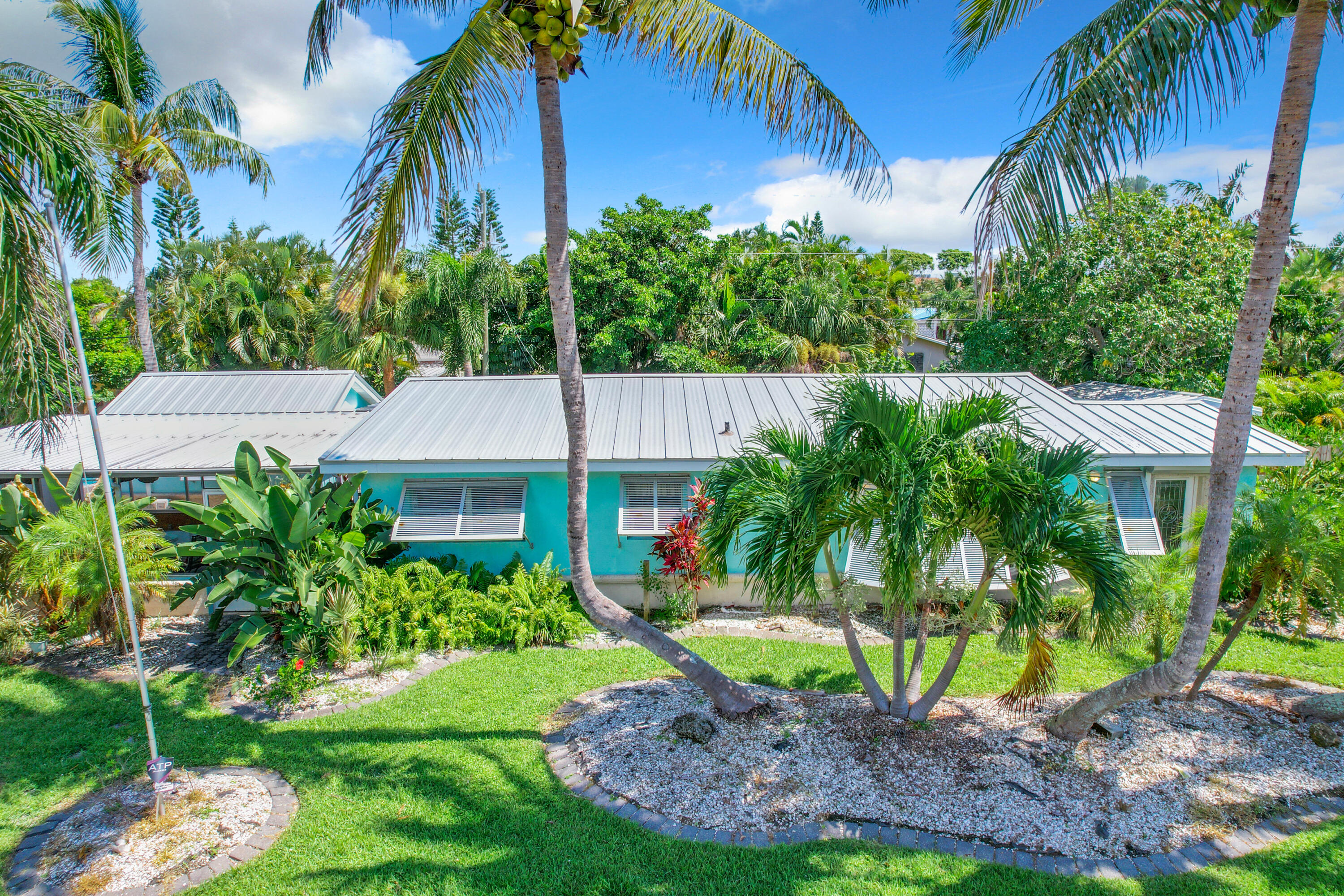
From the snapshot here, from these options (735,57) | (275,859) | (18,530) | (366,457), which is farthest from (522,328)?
(275,859)

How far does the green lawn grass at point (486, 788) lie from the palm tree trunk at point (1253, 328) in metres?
1.82

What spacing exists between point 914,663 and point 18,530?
1171 cm

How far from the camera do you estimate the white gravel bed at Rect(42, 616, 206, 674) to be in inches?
348

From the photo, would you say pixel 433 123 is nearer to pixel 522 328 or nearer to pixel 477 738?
pixel 477 738

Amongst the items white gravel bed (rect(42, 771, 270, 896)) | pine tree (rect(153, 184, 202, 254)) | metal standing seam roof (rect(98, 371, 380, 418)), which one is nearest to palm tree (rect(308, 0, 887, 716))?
white gravel bed (rect(42, 771, 270, 896))

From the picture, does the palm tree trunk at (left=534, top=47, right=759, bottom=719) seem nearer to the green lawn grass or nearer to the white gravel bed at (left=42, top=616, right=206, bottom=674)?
the green lawn grass

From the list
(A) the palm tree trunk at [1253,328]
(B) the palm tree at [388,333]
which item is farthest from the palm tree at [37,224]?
(B) the palm tree at [388,333]

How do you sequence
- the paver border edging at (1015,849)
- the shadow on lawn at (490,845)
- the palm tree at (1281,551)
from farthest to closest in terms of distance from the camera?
the palm tree at (1281,551)
the paver border edging at (1015,849)
the shadow on lawn at (490,845)

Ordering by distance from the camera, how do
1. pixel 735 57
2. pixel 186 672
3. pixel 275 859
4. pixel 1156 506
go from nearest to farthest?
pixel 275 859, pixel 735 57, pixel 186 672, pixel 1156 506

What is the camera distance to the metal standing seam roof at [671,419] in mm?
10219

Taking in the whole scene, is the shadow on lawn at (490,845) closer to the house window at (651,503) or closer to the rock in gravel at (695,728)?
the rock in gravel at (695,728)

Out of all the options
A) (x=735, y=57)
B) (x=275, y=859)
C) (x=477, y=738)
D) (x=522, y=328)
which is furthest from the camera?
(x=522, y=328)

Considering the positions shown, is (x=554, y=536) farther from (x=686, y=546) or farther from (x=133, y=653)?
(x=133, y=653)

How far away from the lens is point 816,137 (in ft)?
20.9
